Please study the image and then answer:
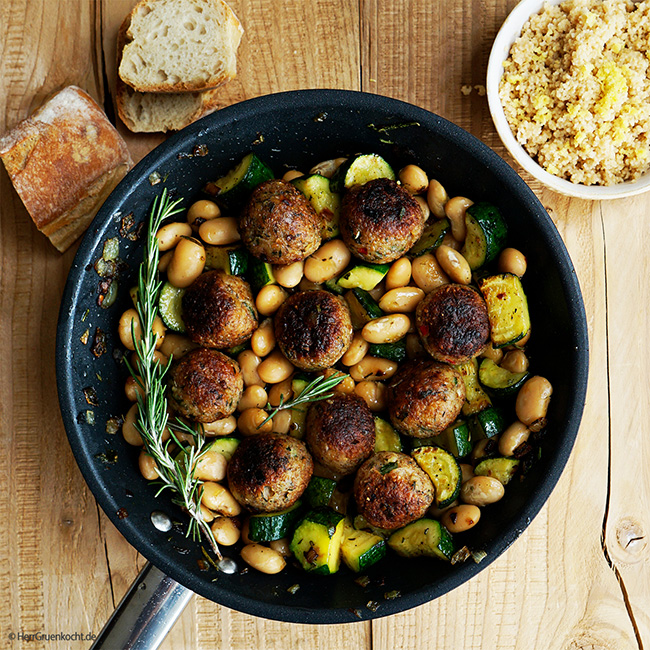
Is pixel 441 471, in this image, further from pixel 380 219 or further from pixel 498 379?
pixel 380 219

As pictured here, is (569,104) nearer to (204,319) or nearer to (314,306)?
(314,306)

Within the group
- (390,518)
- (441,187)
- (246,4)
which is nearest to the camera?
(390,518)

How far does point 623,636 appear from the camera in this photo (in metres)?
2.09

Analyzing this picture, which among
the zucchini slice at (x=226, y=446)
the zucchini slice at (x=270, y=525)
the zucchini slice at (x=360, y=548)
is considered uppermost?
the zucchini slice at (x=226, y=446)

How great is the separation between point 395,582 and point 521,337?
742 millimetres

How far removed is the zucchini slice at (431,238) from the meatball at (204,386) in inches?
24.6

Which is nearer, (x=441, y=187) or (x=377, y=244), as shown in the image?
(x=377, y=244)

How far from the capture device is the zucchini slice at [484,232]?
67.9 inches

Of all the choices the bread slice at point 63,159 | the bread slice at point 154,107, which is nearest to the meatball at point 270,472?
the bread slice at point 63,159

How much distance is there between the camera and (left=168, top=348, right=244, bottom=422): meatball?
66.1 inches

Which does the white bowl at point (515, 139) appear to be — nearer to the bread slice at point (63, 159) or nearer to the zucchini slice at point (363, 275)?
the zucchini slice at point (363, 275)

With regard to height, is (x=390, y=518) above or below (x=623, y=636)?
above

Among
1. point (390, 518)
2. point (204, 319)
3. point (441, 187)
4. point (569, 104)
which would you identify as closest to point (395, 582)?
point (390, 518)

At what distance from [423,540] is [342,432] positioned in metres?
0.36
